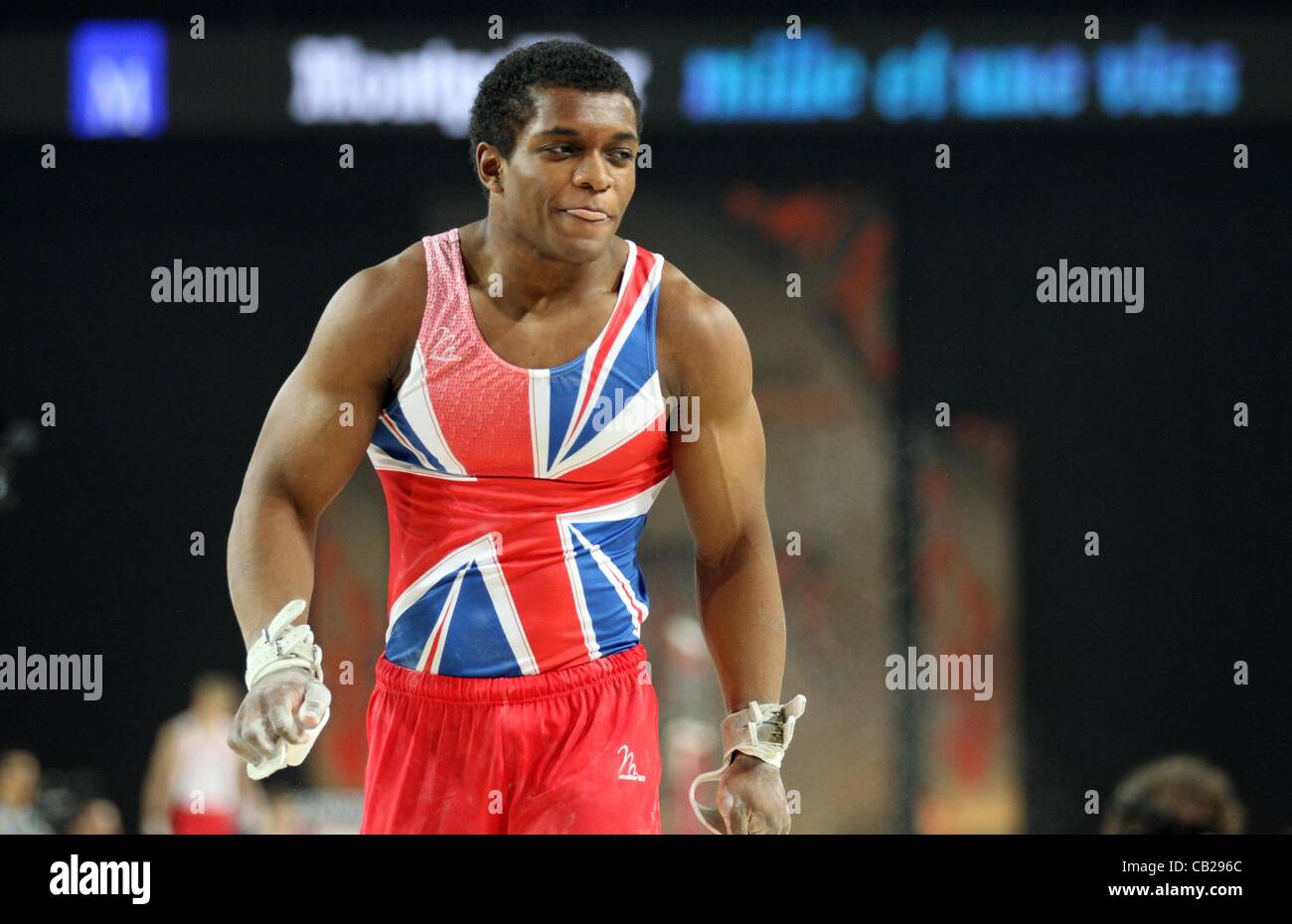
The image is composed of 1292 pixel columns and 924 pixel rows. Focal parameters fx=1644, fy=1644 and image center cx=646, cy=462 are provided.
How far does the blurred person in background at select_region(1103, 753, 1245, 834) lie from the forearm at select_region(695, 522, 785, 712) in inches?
36.9

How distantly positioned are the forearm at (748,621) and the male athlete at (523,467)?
0.08 metres

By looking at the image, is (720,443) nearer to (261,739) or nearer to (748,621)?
(748,621)

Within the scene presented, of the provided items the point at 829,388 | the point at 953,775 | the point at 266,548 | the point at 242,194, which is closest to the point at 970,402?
the point at 829,388

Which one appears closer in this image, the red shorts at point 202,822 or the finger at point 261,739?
the finger at point 261,739

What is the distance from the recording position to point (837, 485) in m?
5.86

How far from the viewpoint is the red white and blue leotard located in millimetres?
3361

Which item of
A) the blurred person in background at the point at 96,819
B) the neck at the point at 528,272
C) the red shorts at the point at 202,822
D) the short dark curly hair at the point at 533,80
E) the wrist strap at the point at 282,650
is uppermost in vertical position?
the short dark curly hair at the point at 533,80

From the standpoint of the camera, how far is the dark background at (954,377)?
563cm

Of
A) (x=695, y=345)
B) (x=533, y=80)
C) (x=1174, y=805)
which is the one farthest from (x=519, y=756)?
(x=1174, y=805)

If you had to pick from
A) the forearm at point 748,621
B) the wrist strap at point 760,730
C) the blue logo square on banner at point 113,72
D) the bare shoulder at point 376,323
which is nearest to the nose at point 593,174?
the bare shoulder at point 376,323

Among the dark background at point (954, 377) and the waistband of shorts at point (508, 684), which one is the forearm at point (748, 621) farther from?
the dark background at point (954, 377)

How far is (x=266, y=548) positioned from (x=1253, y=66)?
375 cm

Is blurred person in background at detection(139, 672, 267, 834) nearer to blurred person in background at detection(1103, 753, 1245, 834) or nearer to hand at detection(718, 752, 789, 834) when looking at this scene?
hand at detection(718, 752, 789, 834)

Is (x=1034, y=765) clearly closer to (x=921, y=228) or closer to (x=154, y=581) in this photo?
(x=921, y=228)
